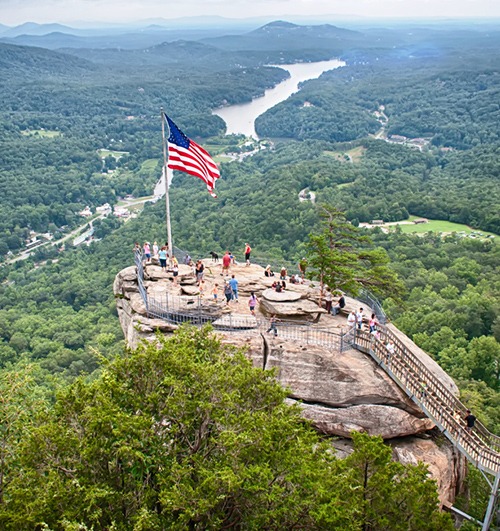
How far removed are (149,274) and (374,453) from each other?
17502 mm

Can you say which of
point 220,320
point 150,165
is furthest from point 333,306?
point 150,165

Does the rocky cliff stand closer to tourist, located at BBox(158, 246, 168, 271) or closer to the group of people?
the group of people

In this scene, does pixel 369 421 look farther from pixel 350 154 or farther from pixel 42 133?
pixel 42 133

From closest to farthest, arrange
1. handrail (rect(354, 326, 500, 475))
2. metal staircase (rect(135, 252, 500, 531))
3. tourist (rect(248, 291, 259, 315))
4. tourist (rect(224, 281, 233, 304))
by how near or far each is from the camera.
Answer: metal staircase (rect(135, 252, 500, 531)) < handrail (rect(354, 326, 500, 475)) < tourist (rect(248, 291, 259, 315)) < tourist (rect(224, 281, 233, 304))

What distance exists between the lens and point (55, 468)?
17.8m

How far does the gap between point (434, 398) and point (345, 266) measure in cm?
793

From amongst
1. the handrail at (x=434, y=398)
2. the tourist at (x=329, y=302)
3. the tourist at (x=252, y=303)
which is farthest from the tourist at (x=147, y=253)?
the handrail at (x=434, y=398)

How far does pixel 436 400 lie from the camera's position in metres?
25.0

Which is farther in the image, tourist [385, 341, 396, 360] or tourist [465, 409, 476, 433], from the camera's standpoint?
tourist [385, 341, 396, 360]

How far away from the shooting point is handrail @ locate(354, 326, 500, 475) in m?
23.4

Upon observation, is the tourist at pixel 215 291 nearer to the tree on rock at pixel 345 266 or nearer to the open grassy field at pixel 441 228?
the tree on rock at pixel 345 266

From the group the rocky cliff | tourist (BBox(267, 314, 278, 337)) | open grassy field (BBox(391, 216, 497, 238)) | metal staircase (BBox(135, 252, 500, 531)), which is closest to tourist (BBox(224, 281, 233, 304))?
the rocky cliff

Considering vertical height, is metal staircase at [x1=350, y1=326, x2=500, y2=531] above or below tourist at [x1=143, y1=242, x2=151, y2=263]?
below

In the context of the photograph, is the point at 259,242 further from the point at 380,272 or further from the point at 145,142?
the point at 145,142
